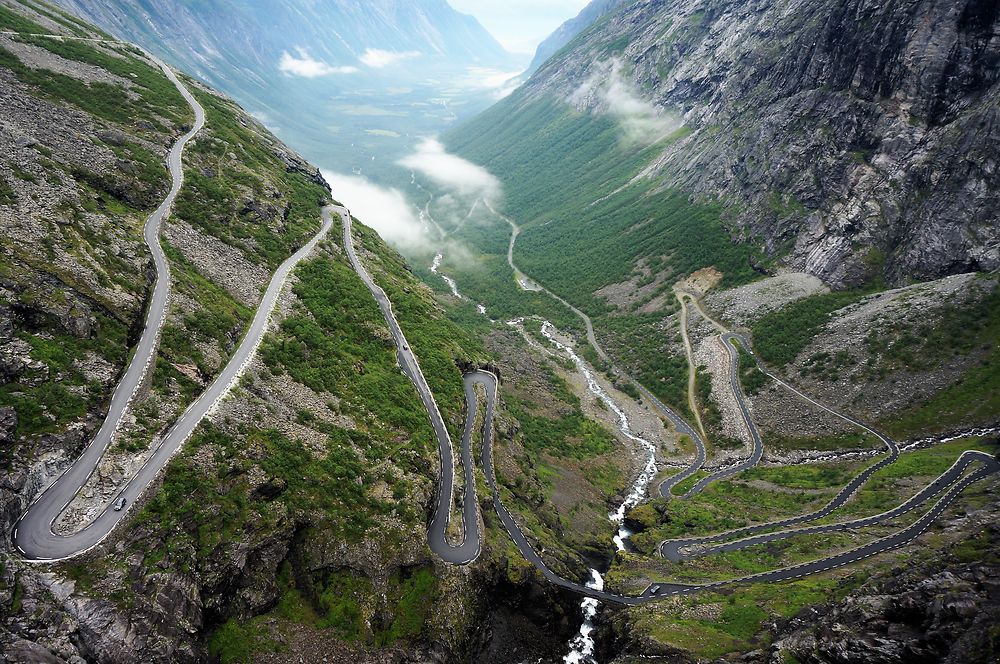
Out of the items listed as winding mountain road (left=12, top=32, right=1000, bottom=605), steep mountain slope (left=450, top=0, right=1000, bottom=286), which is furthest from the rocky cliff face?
winding mountain road (left=12, top=32, right=1000, bottom=605)

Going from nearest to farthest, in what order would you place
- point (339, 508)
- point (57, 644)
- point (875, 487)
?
point (57, 644) → point (339, 508) → point (875, 487)

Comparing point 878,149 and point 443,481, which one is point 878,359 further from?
point 443,481

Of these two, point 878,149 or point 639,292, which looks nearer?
point 878,149

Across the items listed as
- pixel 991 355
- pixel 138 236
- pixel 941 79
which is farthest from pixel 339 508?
pixel 941 79

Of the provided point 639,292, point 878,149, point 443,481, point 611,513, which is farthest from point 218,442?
point 878,149

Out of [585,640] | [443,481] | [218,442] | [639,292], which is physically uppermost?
[639,292]

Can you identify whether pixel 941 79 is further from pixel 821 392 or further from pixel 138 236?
pixel 138 236

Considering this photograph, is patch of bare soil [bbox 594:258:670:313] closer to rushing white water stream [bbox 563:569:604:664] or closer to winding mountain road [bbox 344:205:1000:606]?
winding mountain road [bbox 344:205:1000:606]
